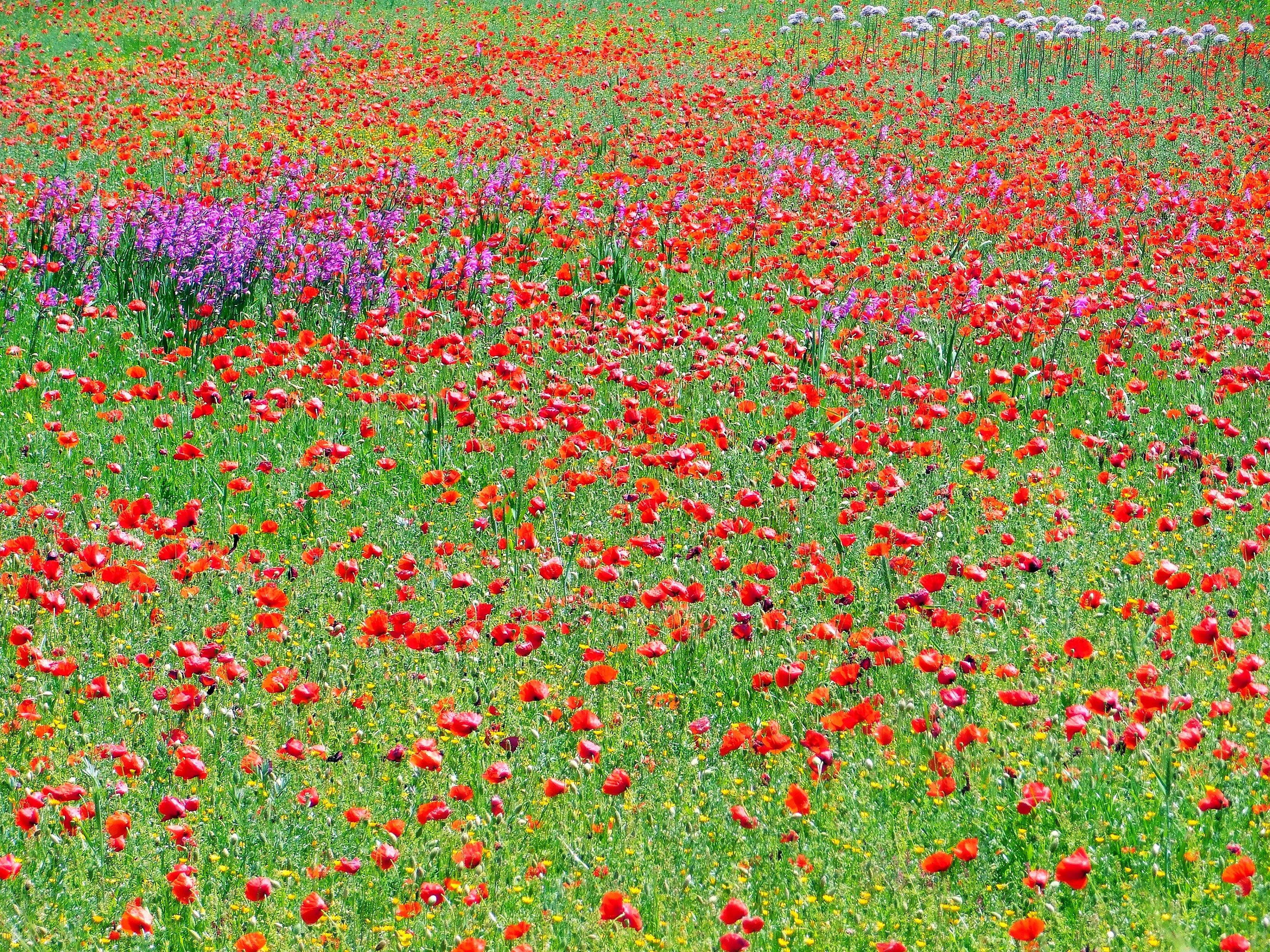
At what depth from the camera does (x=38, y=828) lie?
12.2ft

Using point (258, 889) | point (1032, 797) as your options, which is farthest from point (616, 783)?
point (1032, 797)

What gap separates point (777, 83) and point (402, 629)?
43.8 ft

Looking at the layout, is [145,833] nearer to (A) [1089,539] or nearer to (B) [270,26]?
(A) [1089,539]

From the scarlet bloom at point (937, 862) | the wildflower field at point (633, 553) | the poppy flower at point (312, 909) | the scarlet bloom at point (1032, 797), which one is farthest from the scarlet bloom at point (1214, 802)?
the poppy flower at point (312, 909)

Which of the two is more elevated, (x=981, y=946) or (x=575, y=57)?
(x=575, y=57)

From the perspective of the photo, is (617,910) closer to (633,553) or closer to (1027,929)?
(1027,929)

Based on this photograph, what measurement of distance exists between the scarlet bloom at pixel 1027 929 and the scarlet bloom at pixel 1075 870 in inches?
7.4

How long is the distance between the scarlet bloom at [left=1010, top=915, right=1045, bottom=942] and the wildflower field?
0.4 inches

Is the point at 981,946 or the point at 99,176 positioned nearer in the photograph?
the point at 981,946

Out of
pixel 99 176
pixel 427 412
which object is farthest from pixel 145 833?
pixel 99 176

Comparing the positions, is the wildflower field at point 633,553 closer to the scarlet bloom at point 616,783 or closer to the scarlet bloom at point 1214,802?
the scarlet bloom at point 1214,802

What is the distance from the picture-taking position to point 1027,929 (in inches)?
114

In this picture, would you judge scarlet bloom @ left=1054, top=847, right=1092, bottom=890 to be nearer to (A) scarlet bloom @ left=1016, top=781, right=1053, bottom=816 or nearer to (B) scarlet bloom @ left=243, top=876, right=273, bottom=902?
(A) scarlet bloom @ left=1016, top=781, right=1053, bottom=816

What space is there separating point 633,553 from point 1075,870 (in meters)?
2.75
